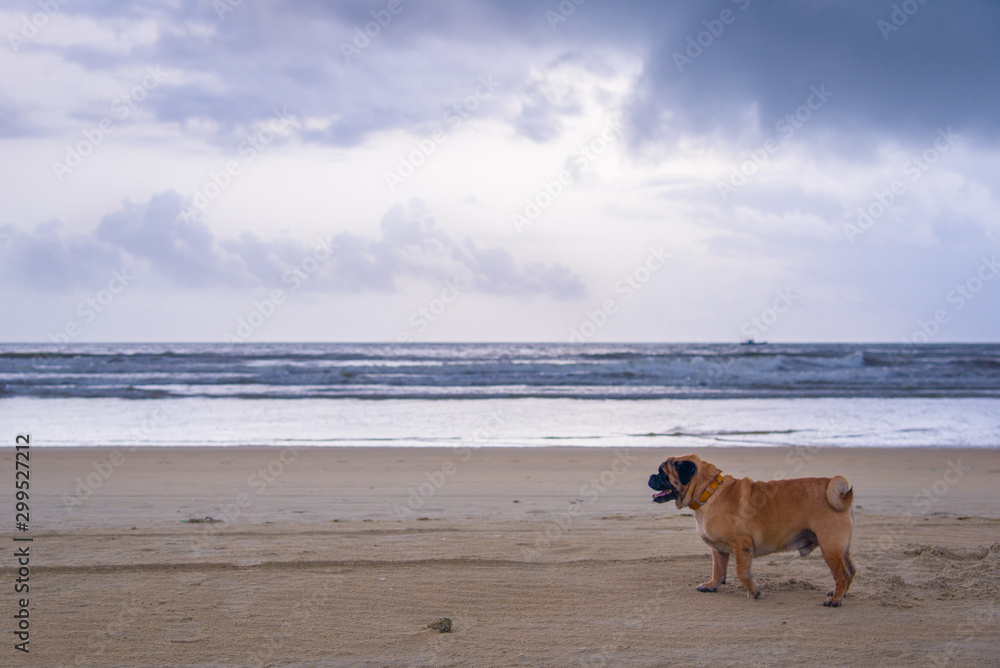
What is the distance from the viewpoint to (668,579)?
16.9ft

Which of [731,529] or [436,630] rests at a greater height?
[731,529]

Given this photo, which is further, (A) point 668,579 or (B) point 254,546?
(B) point 254,546

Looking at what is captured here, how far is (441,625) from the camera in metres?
4.24

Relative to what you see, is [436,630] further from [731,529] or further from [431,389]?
[431,389]

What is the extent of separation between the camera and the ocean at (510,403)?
1468 cm

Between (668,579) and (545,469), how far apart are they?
546cm

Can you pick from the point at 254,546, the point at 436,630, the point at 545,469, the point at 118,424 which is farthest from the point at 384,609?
the point at 118,424

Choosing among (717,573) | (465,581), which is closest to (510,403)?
(465,581)

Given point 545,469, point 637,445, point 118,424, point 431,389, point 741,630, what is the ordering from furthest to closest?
point 431,389
point 118,424
point 637,445
point 545,469
point 741,630

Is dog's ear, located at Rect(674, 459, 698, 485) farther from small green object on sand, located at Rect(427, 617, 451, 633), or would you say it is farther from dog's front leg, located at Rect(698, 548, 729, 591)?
small green object on sand, located at Rect(427, 617, 451, 633)

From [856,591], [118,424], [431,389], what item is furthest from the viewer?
[431,389]

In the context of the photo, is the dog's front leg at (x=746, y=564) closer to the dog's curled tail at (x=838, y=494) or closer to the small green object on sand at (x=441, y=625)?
the dog's curled tail at (x=838, y=494)

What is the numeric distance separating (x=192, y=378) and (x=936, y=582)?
3274 cm

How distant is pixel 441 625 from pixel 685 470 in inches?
68.6
